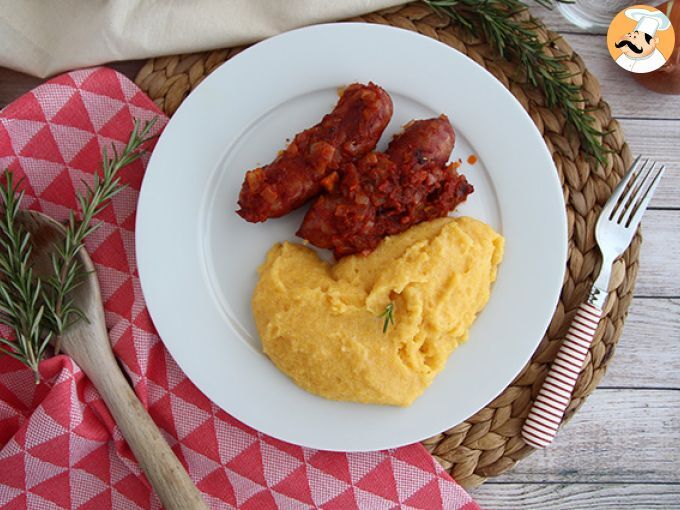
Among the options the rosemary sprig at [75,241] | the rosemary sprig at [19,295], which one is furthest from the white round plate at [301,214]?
the rosemary sprig at [19,295]

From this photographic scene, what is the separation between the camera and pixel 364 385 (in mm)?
3305

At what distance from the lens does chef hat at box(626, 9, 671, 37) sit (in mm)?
3767

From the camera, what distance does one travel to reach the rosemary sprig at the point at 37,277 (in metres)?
3.33

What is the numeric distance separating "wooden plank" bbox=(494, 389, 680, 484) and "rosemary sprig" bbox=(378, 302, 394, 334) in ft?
4.68

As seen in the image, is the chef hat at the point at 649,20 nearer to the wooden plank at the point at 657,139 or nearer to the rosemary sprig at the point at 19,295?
the wooden plank at the point at 657,139

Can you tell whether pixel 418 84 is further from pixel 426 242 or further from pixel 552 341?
pixel 552 341

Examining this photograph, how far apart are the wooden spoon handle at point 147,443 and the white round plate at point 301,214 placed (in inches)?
13.6

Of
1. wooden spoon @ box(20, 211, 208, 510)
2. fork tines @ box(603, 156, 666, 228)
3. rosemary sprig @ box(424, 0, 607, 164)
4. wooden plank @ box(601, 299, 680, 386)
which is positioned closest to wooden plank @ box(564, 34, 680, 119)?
rosemary sprig @ box(424, 0, 607, 164)

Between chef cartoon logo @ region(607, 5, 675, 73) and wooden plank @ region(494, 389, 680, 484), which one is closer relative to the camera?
chef cartoon logo @ region(607, 5, 675, 73)

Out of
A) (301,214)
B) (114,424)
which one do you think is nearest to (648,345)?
(301,214)

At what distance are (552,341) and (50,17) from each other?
3.37 meters

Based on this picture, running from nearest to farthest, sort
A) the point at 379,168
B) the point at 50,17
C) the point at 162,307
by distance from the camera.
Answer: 1. the point at 379,168
2. the point at 162,307
3. the point at 50,17

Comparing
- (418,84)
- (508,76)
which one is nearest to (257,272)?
(418,84)

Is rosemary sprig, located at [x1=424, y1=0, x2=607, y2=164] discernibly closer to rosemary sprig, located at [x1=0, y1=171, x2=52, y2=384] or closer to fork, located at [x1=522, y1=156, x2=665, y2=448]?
fork, located at [x1=522, y1=156, x2=665, y2=448]
